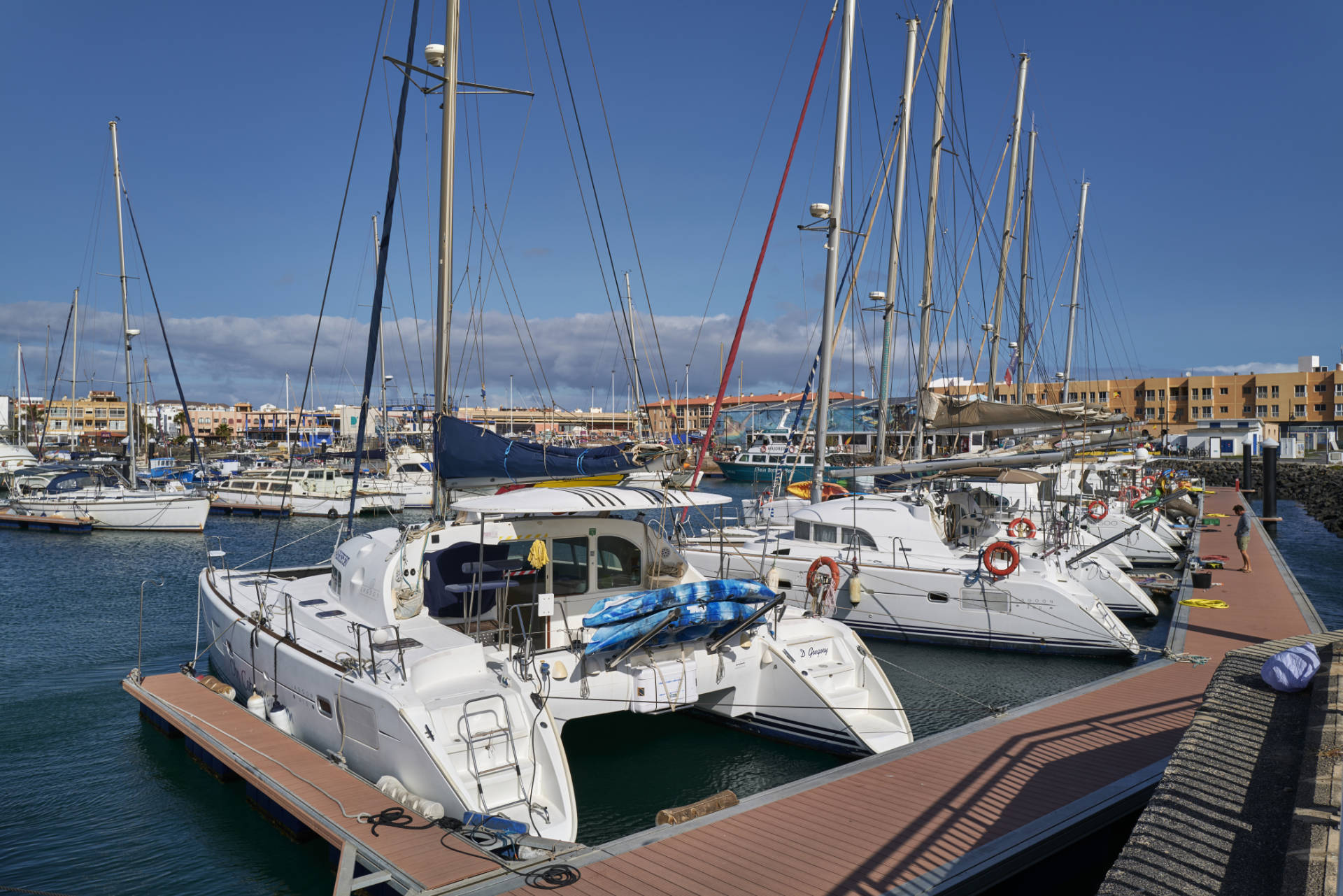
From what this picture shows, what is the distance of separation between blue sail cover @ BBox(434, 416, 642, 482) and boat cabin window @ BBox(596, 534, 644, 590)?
37.3 inches

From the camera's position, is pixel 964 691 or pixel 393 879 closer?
pixel 393 879

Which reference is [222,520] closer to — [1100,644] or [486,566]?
[486,566]

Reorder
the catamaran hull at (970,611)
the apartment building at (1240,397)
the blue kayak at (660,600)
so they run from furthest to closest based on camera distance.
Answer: the apartment building at (1240,397) < the catamaran hull at (970,611) < the blue kayak at (660,600)

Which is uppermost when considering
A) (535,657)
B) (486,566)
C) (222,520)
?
(486,566)

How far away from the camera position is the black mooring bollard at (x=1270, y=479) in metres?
36.4

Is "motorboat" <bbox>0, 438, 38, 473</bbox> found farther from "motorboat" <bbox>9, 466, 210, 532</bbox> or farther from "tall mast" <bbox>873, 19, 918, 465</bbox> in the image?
"tall mast" <bbox>873, 19, 918, 465</bbox>

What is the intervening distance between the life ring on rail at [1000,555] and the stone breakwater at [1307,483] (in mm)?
25319

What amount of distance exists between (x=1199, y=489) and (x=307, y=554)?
125ft

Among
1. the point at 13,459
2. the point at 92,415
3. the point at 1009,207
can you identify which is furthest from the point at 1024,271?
the point at 92,415

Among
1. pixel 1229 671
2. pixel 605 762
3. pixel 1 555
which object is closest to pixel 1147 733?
pixel 1229 671

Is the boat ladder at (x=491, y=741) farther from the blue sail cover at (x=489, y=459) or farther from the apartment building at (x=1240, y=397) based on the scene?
the apartment building at (x=1240, y=397)

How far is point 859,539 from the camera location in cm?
1702

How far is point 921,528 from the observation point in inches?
653

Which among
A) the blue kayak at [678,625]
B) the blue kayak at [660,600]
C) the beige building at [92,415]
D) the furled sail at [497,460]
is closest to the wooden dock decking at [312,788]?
the blue kayak at [678,625]
